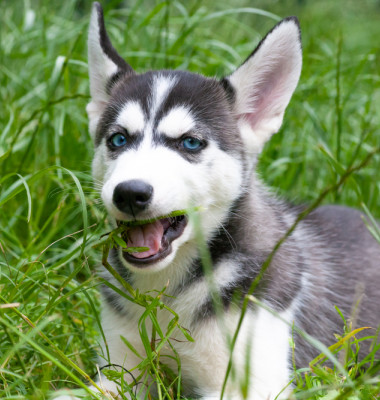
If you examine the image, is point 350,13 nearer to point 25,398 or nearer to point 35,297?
point 35,297

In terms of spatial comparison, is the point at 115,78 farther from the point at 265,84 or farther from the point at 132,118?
the point at 265,84

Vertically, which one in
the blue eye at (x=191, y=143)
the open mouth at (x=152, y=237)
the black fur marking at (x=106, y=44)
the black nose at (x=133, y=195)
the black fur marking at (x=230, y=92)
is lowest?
the open mouth at (x=152, y=237)

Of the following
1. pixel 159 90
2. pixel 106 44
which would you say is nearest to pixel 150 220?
pixel 159 90

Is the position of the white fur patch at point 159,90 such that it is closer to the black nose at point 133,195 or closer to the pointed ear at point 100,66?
the pointed ear at point 100,66

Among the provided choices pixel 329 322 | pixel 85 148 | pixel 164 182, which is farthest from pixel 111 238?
pixel 85 148

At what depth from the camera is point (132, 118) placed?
313 cm

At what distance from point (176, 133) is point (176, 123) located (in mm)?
51

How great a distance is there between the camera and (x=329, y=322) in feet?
11.5

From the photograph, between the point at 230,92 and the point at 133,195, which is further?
the point at 230,92

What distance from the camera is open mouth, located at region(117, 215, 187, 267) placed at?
280cm

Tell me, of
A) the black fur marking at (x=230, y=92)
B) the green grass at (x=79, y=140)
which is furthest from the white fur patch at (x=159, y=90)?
the green grass at (x=79, y=140)

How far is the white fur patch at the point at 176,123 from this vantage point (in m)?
3.06

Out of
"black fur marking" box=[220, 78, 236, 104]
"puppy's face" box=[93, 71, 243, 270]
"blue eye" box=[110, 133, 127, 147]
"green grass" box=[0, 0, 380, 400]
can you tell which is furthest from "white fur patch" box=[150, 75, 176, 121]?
"green grass" box=[0, 0, 380, 400]

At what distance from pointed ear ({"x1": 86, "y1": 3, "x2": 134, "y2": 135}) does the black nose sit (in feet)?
3.32
